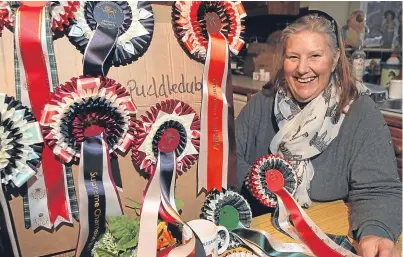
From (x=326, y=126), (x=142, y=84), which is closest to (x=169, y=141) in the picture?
(x=142, y=84)

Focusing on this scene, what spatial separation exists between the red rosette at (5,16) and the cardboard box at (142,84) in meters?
0.03

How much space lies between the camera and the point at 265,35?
131 inches

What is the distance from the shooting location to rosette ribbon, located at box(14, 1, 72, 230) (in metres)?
0.64

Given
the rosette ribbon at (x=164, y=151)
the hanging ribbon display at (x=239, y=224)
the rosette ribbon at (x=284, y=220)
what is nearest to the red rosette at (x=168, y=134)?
the rosette ribbon at (x=164, y=151)

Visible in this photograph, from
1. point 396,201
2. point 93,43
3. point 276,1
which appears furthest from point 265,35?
point 93,43

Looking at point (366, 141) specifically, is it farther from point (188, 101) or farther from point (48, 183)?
Answer: point (48, 183)

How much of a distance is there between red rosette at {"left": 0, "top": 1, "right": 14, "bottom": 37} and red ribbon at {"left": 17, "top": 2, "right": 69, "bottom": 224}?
13mm

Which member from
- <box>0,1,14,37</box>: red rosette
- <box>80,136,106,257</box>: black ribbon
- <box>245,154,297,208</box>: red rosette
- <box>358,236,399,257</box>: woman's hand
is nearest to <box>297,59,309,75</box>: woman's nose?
<box>245,154,297,208</box>: red rosette

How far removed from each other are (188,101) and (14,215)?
15.3 inches

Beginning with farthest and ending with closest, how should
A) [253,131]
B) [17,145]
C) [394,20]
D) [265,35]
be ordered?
[265,35]
[394,20]
[253,131]
[17,145]

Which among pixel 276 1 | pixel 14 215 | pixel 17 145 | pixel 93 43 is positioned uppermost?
pixel 276 1

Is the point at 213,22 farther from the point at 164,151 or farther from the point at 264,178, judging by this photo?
the point at 264,178

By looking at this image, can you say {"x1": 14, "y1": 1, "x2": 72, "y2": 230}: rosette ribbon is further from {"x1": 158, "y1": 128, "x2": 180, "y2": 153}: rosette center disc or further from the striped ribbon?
{"x1": 158, "y1": 128, "x2": 180, "y2": 153}: rosette center disc

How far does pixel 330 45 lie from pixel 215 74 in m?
0.47
